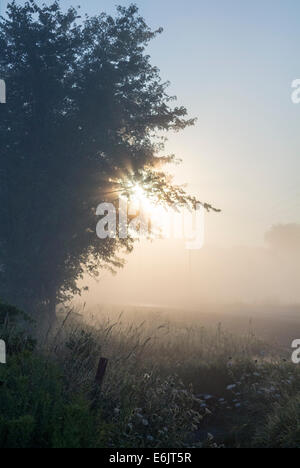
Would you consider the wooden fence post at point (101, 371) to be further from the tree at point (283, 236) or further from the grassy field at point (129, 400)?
the tree at point (283, 236)

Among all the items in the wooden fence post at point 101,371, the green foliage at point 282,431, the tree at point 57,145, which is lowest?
the green foliage at point 282,431

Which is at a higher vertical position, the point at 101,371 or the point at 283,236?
the point at 283,236

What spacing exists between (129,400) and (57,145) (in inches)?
568

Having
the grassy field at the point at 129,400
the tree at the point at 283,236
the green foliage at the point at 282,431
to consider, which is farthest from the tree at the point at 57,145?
the tree at the point at 283,236

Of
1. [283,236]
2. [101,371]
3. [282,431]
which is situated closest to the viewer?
[282,431]

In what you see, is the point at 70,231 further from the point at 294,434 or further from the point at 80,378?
the point at 294,434

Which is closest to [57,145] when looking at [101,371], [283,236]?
[101,371]

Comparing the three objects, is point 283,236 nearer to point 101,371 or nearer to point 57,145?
point 57,145

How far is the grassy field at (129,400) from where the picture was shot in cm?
647

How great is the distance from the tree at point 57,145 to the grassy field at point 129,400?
914 cm

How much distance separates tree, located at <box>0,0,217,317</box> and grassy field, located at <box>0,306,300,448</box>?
30.0 feet

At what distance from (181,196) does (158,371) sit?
8.78 meters

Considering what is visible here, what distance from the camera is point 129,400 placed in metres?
8.56

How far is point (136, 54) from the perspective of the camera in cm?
2234
